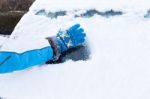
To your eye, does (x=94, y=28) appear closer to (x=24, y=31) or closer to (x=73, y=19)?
(x=73, y=19)

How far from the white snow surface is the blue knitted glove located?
0.21 ft

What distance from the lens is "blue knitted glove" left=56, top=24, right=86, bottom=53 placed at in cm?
347

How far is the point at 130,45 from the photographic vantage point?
320 centimetres

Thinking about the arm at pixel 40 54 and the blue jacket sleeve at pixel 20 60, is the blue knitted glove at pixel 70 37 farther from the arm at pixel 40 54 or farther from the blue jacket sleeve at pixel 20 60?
the blue jacket sleeve at pixel 20 60

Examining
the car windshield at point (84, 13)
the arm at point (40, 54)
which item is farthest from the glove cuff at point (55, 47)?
the car windshield at point (84, 13)

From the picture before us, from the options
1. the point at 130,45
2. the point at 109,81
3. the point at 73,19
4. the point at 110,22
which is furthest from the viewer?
the point at 73,19

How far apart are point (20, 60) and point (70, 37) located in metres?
0.49

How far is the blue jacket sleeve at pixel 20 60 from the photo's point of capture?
3306 millimetres

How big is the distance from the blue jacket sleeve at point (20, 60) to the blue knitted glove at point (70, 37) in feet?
0.66

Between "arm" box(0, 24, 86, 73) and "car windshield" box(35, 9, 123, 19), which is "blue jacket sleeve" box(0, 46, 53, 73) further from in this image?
"car windshield" box(35, 9, 123, 19)

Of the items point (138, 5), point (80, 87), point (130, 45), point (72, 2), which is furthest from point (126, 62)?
point (72, 2)

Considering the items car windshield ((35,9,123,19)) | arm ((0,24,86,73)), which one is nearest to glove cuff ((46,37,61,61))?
arm ((0,24,86,73))

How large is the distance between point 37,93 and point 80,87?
1.01ft

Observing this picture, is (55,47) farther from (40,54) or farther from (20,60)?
(20,60)
